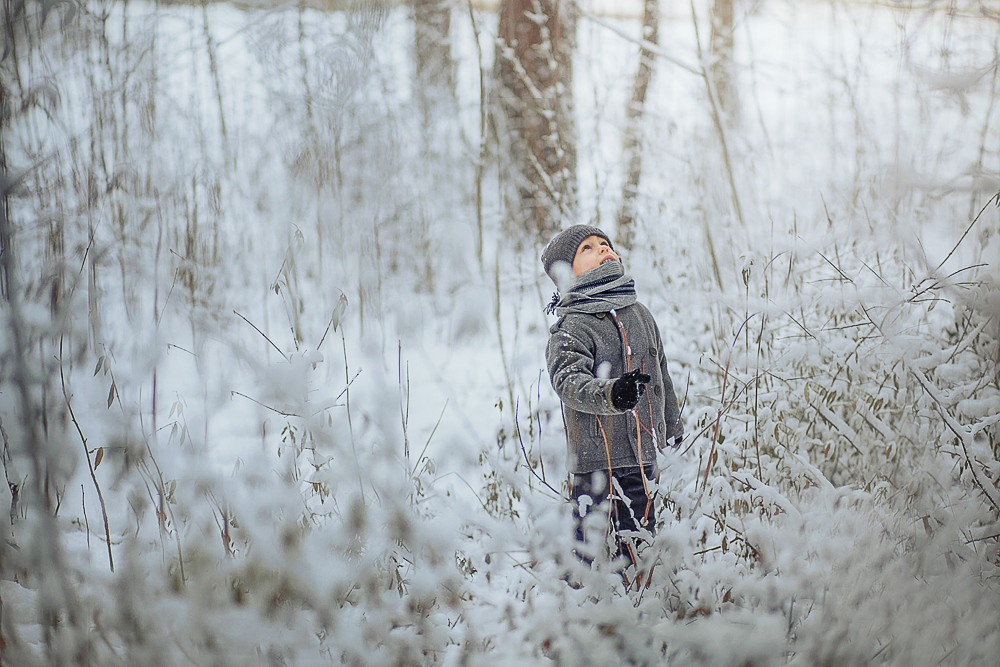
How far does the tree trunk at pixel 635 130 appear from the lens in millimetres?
3211

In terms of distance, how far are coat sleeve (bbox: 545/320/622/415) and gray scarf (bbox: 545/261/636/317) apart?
0.08 meters

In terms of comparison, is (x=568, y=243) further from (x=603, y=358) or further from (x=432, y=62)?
(x=432, y=62)

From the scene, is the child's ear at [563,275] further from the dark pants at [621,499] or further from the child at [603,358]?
the dark pants at [621,499]

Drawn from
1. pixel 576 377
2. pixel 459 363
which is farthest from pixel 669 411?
pixel 459 363

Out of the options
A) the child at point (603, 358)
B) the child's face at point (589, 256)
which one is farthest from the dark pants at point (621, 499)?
the child's face at point (589, 256)

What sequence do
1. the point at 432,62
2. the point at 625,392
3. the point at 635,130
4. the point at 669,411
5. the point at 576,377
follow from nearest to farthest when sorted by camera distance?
the point at 625,392
the point at 576,377
the point at 669,411
the point at 635,130
the point at 432,62

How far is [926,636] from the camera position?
1.36 meters

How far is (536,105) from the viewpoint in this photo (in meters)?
3.42

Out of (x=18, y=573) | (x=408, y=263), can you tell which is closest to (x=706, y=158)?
(x=408, y=263)

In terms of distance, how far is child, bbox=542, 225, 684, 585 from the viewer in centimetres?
163

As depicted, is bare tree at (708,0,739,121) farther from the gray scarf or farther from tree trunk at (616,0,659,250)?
the gray scarf

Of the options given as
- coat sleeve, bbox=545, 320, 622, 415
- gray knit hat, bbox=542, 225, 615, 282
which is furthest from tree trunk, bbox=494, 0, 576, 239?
coat sleeve, bbox=545, 320, 622, 415

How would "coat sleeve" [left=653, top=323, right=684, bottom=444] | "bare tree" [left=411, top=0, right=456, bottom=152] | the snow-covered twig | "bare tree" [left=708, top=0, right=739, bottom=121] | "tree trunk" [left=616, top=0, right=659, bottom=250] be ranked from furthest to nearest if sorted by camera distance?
1. "bare tree" [left=411, top=0, right=456, bottom=152]
2. "bare tree" [left=708, top=0, right=739, bottom=121]
3. "tree trunk" [left=616, top=0, right=659, bottom=250]
4. "coat sleeve" [left=653, top=323, right=684, bottom=444]
5. the snow-covered twig

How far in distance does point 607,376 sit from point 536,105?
2250 millimetres
